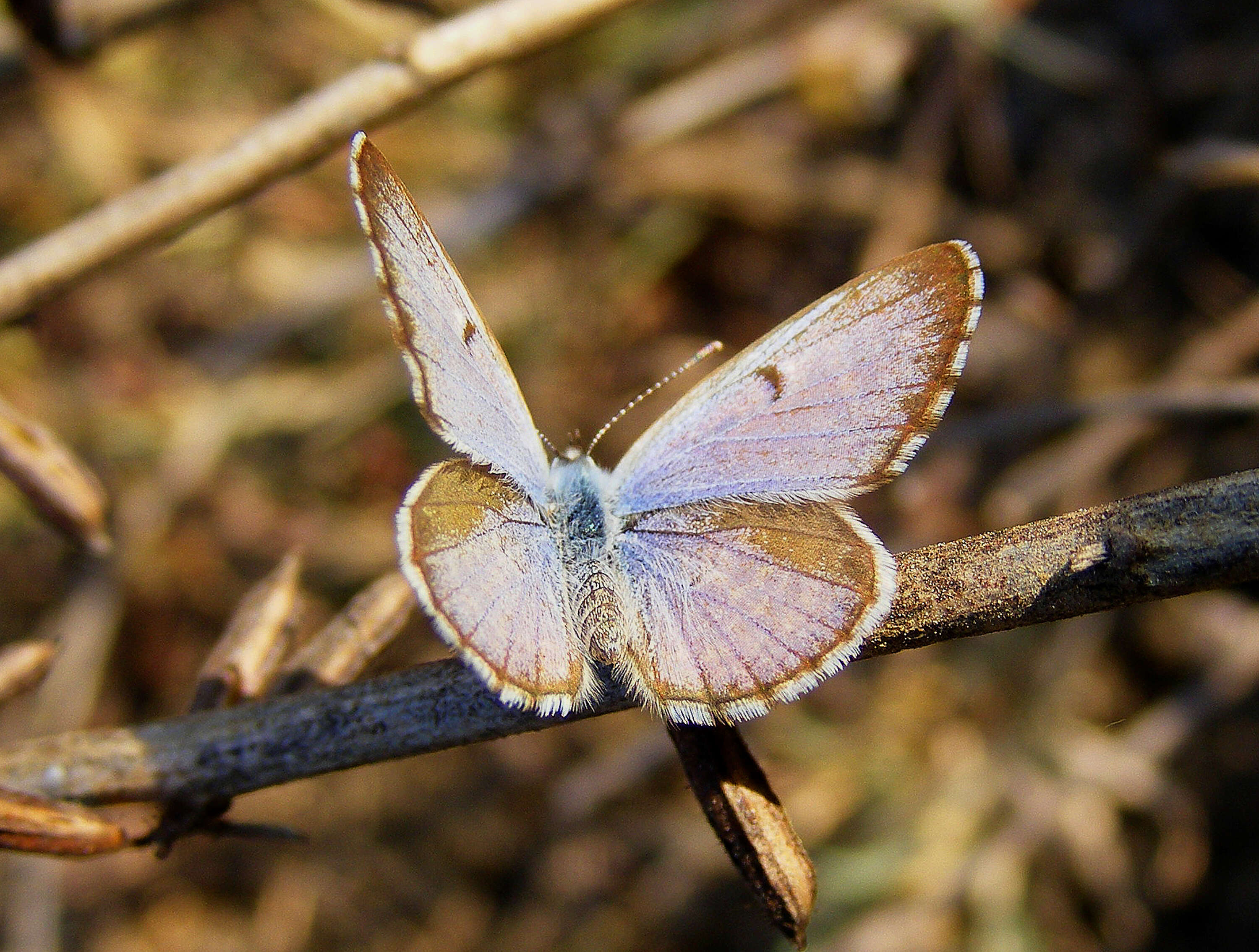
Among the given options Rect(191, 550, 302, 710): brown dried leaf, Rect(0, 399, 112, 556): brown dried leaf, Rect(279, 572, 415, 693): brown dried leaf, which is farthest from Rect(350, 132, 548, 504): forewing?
Rect(0, 399, 112, 556): brown dried leaf

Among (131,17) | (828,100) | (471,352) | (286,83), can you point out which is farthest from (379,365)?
(471,352)

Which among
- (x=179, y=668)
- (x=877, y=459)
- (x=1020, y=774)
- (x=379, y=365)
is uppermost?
(x=877, y=459)

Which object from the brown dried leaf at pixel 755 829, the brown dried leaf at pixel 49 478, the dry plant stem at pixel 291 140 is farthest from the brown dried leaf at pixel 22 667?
the brown dried leaf at pixel 755 829

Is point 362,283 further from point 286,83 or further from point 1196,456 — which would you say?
point 1196,456

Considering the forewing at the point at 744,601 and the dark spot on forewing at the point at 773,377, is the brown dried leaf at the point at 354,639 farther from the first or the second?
the dark spot on forewing at the point at 773,377

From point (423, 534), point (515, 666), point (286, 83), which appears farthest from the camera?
point (286, 83)

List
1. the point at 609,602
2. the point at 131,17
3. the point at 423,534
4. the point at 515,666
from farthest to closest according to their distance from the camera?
the point at 131,17, the point at 609,602, the point at 423,534, the point at 515,666
